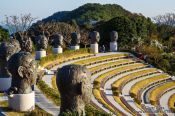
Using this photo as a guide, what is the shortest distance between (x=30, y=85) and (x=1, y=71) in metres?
3.87

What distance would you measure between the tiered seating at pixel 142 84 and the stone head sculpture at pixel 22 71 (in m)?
13.2

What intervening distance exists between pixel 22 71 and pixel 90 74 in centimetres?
394

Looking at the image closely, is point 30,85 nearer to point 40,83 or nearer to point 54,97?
point 54,97

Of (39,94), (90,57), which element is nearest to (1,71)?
(39,94)

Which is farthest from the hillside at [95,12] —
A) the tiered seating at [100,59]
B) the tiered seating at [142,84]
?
the tiered seating at [142,84]

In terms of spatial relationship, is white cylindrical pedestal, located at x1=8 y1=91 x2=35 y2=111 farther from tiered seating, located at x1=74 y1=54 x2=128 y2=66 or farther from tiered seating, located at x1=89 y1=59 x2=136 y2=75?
tiered seating, located at x1=74 y1=54 x2=128 y2=66

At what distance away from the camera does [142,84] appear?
36656mm

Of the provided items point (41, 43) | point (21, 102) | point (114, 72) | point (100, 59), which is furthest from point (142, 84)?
point (21, 102)

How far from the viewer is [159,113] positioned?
27500 millimetres

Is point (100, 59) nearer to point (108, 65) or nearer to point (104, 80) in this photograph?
point (108, 65)

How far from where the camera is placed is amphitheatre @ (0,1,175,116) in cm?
1516

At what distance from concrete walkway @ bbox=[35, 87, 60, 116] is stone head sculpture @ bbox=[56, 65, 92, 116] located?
143 inches

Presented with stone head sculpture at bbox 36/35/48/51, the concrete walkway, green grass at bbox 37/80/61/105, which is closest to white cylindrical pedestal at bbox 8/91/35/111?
the concrete walkway

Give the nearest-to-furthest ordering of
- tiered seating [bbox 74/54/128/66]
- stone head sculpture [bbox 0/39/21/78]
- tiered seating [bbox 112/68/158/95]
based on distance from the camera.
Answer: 1. stone head sculpture [bbox 0/39/21/78]
2. tiered seating [bbox 112/68/158/95]
3. tiered seating [bbox 74/54/128/66]
